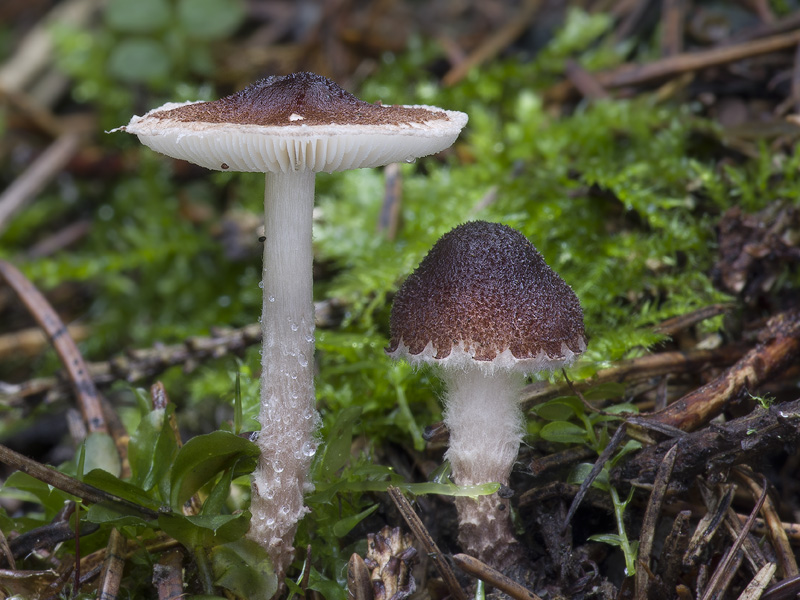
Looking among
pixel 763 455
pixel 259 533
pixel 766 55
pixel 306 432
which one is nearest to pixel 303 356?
pixel 306 432

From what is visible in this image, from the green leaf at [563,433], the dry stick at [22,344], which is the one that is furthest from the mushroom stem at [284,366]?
the dry stick at [22,344]

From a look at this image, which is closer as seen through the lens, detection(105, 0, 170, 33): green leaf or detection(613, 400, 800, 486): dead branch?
detection(613, 400, 800, 486): dead branch

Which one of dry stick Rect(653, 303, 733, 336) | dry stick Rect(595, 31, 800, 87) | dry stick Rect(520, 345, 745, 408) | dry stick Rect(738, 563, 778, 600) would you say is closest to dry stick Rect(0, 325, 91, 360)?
dry stick Rect(520, 345, 745, 408)

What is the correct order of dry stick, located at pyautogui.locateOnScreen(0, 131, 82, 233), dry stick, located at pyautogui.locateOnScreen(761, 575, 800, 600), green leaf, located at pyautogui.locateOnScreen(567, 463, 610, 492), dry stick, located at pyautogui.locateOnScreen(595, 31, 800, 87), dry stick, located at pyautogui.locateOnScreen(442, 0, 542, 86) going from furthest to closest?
1. dry stick, located at pyautogui.locateOnScreen(0, 131, 82, 233)
2. dry stick, located at pyautogui.locateOnScreen(442, 0, 542, 86)
3. dry stick, located at pyautogui.locateOnScreen(595, 31, 800, 87)
4. green leaf, located at pyautogui.locateOnScreen(567, 463, 610, 492)
5. dry stick, located at pyautogui.locateOnScreen(761, 575, 800, 600)

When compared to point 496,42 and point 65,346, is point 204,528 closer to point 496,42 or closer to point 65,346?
point 65,346

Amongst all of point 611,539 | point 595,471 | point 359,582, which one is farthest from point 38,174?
point 611,539

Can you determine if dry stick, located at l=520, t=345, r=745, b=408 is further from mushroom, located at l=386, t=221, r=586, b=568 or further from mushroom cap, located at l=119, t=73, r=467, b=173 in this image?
mushroom cap, located at l=119, t=73, r=467, b=173

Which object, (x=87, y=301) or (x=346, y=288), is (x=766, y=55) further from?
(x=87, y=301)
